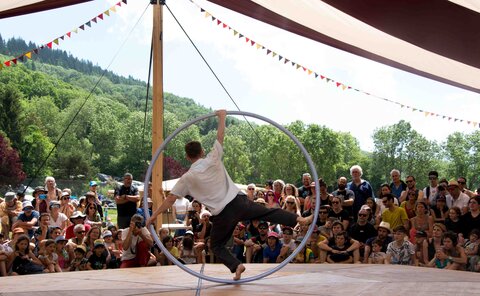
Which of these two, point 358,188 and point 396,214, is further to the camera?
point 358,188

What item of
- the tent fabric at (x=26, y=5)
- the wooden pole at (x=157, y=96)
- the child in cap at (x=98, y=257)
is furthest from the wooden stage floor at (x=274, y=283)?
the tent fabric at (x=26, y=5)

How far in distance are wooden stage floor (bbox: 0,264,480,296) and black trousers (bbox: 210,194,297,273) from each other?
38 centimetres

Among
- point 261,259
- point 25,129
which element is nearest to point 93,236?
point 261,259

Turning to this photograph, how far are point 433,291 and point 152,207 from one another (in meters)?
4.98

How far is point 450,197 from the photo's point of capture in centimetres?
902

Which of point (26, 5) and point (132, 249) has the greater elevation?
point (26, 5)

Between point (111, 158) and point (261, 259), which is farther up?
point (111, 158)

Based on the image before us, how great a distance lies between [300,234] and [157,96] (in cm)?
276

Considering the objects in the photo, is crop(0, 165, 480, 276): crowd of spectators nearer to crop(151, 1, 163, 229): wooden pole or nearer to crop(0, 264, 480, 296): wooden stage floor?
crop(151, 1, 163, 229): wooden pole

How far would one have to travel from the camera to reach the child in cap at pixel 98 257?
8.65m

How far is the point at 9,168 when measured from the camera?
44.4 metres

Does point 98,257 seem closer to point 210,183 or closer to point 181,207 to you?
point 181,207

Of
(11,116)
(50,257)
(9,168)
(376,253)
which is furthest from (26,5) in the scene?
(11,116)

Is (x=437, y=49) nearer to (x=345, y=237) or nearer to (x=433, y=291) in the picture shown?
(x=345, y=237)
